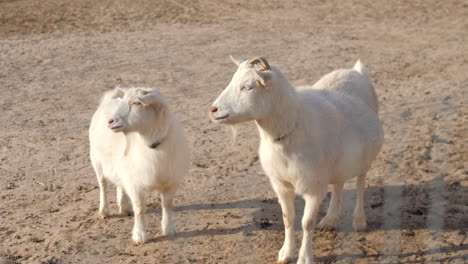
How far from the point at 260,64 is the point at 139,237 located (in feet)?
7.32

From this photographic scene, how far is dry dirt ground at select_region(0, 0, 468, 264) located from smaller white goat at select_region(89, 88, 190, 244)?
0.46 m

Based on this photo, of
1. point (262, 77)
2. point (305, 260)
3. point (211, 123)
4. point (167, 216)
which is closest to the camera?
point (262, 77)

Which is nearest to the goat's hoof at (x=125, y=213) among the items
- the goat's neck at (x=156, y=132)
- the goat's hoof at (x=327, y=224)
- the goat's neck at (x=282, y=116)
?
the goat's neck at (x=156, y=132)

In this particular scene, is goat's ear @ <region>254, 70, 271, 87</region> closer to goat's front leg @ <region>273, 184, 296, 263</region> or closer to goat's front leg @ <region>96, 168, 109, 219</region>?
goat's front leg @ <region>273, 184, 296, 263</region>

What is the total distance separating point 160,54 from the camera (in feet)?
44.4

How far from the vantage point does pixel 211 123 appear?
32.7 ft

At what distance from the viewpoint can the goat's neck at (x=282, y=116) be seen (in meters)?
5.60

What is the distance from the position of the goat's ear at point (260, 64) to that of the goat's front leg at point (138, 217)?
1888 mm

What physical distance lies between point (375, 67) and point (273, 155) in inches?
289

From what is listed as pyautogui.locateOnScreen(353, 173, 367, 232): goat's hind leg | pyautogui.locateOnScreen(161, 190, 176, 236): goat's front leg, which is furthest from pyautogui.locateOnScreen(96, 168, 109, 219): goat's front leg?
pyautogui.locateOnScreen(353, 173, 367, 232): goat's hind leg

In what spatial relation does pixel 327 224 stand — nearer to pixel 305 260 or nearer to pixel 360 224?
pixel 360 224

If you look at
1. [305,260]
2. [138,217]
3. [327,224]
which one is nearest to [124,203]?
[138,217]

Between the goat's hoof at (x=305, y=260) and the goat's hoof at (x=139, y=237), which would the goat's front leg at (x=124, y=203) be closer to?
the goat's hoof at (x=139, y=237)

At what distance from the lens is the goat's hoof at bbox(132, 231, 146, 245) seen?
6657 mm
